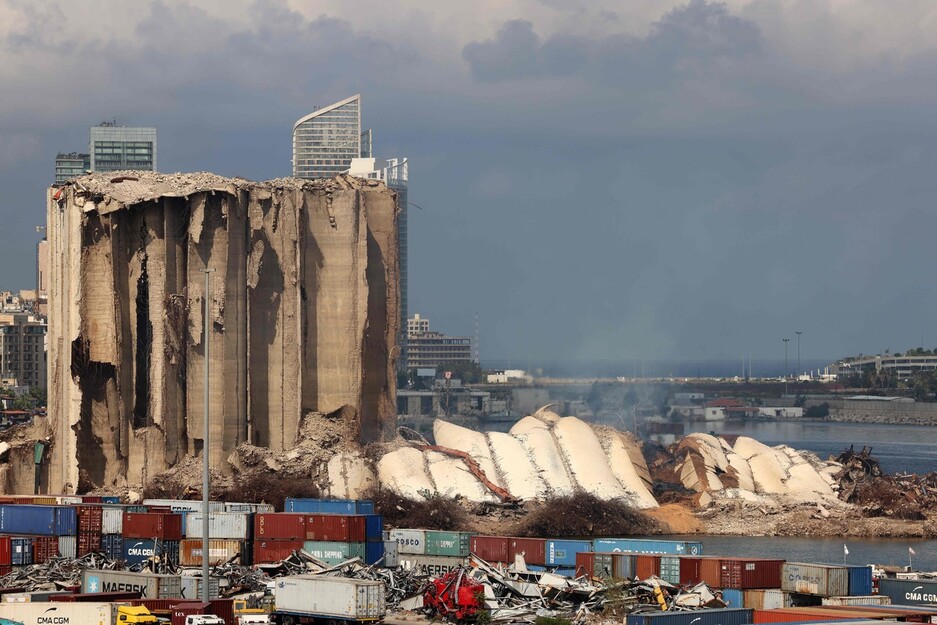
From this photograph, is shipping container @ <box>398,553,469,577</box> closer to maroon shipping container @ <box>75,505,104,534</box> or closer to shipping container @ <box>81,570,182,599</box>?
shipping container @ <box>81,570,182,599</box>

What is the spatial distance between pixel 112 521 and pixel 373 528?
1111cm

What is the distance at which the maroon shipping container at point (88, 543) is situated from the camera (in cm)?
6838

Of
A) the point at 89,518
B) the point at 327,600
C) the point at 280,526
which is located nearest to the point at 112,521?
the point at 89,518

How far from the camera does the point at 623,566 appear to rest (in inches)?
2424

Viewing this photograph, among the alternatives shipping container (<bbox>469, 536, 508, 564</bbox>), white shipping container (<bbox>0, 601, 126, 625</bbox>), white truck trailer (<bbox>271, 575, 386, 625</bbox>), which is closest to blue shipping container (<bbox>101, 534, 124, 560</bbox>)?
shipping container (<bbox>469, 536, 508, 564</bbox>)

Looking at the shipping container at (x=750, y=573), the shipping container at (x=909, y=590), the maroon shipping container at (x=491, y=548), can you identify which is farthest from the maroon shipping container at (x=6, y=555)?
the shipping container at (x=909, y=590)

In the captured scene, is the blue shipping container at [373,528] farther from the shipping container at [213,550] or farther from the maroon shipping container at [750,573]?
the maroon shipping container at [750,573]

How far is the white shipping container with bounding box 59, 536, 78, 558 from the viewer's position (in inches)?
2682

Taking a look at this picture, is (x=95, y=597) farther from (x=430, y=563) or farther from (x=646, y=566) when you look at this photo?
(x=646, y=566)

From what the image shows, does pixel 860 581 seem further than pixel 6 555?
No

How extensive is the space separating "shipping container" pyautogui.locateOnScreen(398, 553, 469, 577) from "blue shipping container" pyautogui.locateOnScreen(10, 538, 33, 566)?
1452 cm

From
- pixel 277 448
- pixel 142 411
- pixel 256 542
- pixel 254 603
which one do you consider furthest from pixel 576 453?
pixel 254 603

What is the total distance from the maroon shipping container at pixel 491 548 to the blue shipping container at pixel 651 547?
3.42 m

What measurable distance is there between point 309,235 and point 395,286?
24.0 feet
